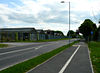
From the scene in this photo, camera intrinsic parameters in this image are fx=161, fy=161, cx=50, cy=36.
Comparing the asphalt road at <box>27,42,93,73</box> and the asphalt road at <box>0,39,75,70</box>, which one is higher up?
the asphalt road at <box>27,42,93,73</box>

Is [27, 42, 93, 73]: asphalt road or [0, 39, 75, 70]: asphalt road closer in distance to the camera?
[27, 42, 93, 73]: asphalt road

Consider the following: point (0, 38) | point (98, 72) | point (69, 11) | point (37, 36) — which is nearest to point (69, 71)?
point (98, 72)

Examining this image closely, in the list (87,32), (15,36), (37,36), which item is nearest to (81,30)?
(87,32)

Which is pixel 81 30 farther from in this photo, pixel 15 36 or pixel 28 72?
pixel 28 72

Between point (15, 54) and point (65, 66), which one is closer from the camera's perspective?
point (65, 66)

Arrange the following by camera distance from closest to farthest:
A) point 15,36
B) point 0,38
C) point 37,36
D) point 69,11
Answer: point 69,11 → point 0,38 → point 15,36 → point 37,36

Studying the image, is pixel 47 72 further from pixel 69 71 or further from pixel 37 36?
pixel 37 36

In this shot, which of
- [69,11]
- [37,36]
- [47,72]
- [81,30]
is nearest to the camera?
[47,72]

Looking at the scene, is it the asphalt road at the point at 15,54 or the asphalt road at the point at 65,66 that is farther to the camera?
the asphalt road at the point at 15,54

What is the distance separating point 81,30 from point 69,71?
53.2 m

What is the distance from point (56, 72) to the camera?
25.2 feet

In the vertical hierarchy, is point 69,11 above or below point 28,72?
above

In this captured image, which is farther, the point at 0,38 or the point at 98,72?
the point at 0,38

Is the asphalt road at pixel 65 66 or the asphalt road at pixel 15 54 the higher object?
the asphalt road at pixel 65 66
